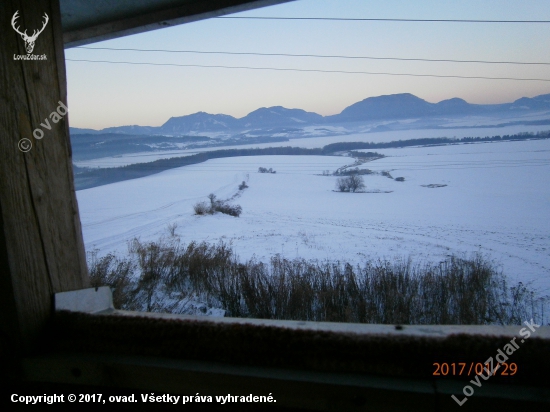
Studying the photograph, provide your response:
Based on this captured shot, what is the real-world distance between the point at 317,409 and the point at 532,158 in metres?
11.6

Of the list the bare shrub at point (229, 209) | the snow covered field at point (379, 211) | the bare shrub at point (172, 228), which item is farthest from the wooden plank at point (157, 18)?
the bare shrub at point (229, 209)

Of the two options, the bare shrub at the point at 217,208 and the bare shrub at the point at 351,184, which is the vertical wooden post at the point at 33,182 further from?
the bare shrub at the point at 351,184

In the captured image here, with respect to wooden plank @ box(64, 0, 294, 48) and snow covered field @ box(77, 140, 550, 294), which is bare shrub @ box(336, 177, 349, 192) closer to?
snow covered field @ box(77, 140, 550, 294)

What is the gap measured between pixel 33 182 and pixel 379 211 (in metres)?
11.3

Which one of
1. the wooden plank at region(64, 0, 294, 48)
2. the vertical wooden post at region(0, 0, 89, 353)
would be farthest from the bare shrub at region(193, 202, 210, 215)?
the vertical wooden post at region(0, 0, 89, 353)

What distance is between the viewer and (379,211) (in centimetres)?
1147

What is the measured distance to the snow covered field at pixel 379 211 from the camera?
7.04 metres

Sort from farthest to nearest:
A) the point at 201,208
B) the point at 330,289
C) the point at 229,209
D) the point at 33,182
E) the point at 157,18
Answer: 1. the point at 201,208
2. the point at 229,209
3. the point at 330,289
4. the point at 157,18
5. the point at 33,182

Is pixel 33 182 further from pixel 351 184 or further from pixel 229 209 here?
pixel 351 184

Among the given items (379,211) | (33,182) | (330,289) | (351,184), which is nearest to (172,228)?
(330,289)

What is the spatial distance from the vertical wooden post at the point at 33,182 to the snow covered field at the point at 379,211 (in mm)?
5365

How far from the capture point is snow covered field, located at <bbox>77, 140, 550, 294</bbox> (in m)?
7.04

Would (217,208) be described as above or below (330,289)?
above

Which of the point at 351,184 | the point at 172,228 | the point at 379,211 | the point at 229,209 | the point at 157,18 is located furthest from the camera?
the point at 351,184
